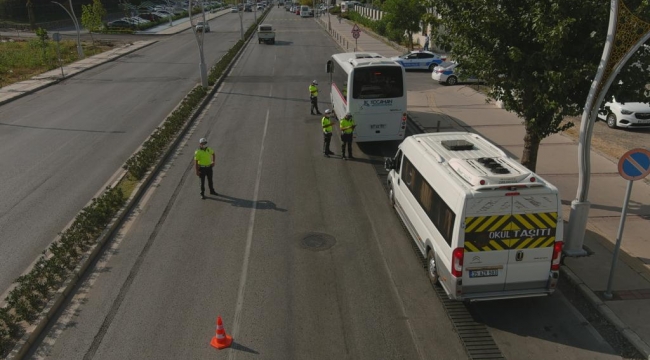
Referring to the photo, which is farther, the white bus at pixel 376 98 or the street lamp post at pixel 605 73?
the white bus at pixel 376 98

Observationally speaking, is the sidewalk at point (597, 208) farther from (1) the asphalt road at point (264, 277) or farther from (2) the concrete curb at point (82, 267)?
(2) the concrete curb at point (82, 267)

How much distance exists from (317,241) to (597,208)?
7.29 metres

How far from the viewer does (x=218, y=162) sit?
1673 centimetres

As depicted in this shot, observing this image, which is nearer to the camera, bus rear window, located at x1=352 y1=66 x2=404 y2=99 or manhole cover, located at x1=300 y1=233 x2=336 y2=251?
manhole cover, located at x1=300 y1=233 x2=336 y2=251

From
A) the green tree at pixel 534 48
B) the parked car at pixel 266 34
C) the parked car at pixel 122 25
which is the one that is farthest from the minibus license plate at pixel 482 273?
the parked car at pixel 122 25

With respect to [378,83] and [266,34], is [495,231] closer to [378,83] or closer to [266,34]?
[378,83]

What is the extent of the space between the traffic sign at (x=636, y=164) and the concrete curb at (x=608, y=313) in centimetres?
226

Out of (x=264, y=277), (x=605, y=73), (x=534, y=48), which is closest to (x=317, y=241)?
(x=264, y=277)

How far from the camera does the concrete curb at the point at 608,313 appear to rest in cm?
771

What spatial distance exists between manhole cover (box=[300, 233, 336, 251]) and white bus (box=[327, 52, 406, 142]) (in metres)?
6.35

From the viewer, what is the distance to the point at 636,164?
8203 millimetres

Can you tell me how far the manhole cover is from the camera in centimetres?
1112

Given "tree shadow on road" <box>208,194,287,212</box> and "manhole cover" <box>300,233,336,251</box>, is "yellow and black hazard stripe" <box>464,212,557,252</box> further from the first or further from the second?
"tree shadow on road" <box>208,194,287,212</box>

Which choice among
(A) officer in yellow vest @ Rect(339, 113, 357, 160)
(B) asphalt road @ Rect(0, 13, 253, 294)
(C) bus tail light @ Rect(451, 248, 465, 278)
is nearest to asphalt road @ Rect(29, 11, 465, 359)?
(A) officer in yellow vest @ Rect(339, 113, 357, 160)
